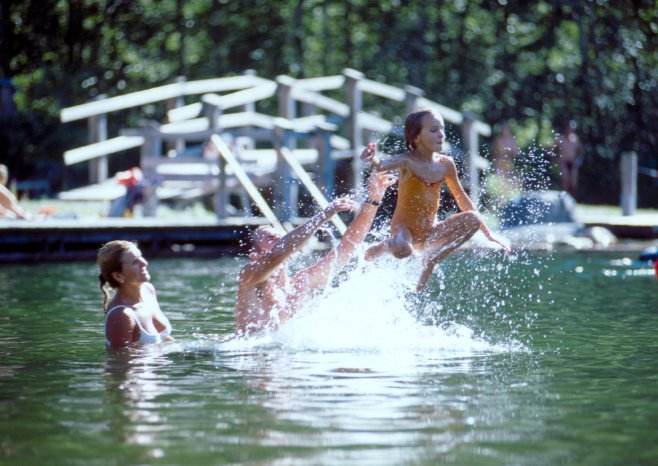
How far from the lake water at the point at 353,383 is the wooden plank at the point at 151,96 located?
7585 millimetres

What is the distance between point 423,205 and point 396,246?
0.40 meters

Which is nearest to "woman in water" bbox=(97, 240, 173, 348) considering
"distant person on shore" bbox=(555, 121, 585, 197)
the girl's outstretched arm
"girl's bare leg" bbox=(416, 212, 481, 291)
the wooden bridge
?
the girl's outstretched arm

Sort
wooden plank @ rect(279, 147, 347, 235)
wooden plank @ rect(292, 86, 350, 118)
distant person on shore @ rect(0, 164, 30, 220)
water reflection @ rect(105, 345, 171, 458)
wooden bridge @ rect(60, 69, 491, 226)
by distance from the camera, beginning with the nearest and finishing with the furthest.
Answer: water reflection @ rect(105, 345, 171, 458)
wooden plank @ rect(279, 147, 347, 235)
distant person on shore @ rect(0, 164, 30, 220)
wooden bridge @ rect(60, 69, 491, 226)
wooden plank @ rect(292, 86, 350, 118)

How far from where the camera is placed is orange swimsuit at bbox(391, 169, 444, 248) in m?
9.42

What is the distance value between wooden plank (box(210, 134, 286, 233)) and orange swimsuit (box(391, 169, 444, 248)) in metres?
7.71

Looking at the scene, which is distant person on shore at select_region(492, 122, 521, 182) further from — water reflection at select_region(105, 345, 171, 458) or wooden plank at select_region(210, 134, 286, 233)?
water reflection at select_region(105, 345, 171, 458)

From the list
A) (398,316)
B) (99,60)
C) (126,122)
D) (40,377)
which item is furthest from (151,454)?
(99,60)

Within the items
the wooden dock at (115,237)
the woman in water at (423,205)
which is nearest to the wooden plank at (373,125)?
the wooden dock at (115,237)

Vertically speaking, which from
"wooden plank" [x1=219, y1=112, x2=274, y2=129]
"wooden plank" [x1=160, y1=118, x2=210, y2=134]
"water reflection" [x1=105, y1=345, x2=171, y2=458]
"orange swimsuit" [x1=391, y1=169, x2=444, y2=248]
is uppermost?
"wooden plank" [x1=219, y1=112, x2=274, y2=129]

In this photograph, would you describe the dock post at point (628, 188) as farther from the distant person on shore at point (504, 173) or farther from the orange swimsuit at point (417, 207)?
the orange swimsuit at point (417, 207)

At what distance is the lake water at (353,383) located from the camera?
628cm

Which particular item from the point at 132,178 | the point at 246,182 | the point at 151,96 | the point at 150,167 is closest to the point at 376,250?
the point at 246,182

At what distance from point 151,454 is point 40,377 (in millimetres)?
2451

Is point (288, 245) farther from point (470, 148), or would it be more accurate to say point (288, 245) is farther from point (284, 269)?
point (470, 148)
